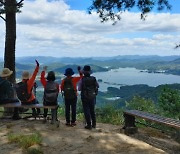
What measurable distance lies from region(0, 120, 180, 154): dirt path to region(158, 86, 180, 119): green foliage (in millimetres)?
6809

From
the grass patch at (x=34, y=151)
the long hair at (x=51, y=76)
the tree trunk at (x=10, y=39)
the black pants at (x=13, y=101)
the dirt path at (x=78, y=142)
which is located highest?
the tree trunk at (x=10, y=39)

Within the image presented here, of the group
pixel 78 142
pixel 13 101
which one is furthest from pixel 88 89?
pixel 13 101

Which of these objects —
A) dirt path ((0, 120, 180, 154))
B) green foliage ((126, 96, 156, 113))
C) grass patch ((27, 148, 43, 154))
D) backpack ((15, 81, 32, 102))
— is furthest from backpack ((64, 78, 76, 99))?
green foliage ((126, 96, 156, 113))

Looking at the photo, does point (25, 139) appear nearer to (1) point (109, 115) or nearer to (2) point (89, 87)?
(2) point (89, 87)

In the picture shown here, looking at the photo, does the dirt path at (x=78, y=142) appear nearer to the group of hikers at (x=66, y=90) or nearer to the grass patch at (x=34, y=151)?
the grass patch at (x=34, y=151)

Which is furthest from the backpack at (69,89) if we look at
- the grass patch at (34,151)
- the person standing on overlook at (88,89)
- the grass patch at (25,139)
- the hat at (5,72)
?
the grass patch at (34,151)

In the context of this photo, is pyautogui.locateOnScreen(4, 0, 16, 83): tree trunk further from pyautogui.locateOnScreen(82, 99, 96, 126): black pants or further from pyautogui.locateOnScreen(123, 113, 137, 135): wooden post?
pyautogui.locateOnScreen(123, 113, 137, 135): wooden post

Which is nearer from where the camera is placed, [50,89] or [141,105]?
[50,89]

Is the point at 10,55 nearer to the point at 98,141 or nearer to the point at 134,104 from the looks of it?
the point at 98,141

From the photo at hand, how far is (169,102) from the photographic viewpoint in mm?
15961

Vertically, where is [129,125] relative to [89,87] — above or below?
below

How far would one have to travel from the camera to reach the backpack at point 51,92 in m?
9.62

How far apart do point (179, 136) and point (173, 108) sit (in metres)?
7.27

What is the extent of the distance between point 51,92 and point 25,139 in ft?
8.07
